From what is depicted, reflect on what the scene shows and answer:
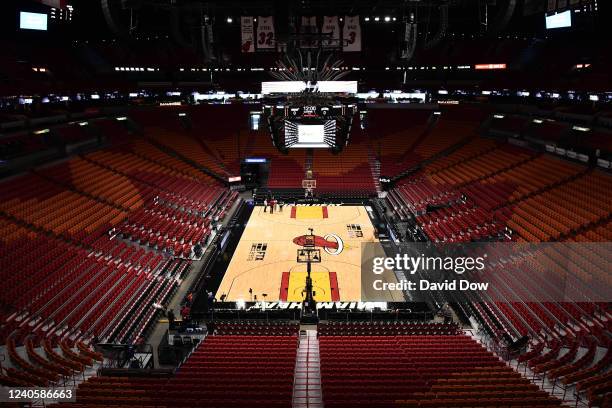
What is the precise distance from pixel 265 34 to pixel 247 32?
1.09 metres

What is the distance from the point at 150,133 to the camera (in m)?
31.0

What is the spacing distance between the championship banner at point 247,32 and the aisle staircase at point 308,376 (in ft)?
53.8

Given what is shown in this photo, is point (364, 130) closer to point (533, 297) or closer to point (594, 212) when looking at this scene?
point (594, 212)

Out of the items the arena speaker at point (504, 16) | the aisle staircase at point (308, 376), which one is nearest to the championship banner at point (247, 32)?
the arena speaker at point (504, 16)

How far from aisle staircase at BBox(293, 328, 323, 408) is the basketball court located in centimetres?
394

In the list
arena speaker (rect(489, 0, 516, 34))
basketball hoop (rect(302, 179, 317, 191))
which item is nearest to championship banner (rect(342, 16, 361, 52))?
basketball hoop (rect(302, 179, 317, 191))

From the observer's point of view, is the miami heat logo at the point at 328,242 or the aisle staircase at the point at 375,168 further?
the aisle staircase at the point at 375,168

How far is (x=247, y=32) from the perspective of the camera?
73.3ft

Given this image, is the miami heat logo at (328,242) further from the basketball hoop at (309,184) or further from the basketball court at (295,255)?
the basketball hoop at (309,184)

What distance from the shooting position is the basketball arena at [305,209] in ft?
29.2

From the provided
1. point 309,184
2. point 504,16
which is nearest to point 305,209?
point 309,184

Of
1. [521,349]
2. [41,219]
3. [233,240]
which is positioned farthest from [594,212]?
[41,219]

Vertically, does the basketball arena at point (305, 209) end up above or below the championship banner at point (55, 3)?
below

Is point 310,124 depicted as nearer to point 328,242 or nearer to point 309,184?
point 328,242
